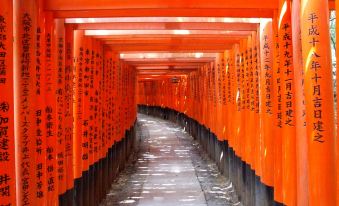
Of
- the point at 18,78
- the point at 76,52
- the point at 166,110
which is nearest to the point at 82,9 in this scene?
the point at 18,78

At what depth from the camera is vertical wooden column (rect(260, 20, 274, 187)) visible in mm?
6203

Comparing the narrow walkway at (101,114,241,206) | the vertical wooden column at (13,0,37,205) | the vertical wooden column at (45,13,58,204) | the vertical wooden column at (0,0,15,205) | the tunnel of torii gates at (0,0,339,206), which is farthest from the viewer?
the narrow walkway at (101,114,241,206)

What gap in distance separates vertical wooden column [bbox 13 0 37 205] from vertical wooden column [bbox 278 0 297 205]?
9.57 ft

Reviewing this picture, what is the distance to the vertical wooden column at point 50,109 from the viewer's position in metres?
5.38

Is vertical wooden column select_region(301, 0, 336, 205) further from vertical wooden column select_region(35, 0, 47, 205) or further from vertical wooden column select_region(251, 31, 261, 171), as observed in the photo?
vertical wooden column select_region(251, 31, 261, 171)

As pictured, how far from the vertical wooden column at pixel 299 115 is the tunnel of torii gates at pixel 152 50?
1 centimetres

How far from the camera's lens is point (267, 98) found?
6.30 m

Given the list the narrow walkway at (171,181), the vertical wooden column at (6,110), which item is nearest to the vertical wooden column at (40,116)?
the vertical wooden column at (6,110)

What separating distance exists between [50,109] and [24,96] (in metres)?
1.06

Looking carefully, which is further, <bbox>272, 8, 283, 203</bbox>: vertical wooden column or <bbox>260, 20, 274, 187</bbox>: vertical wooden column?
<bbox>260, 20, 274, 187</bbox>: vertical wooden column

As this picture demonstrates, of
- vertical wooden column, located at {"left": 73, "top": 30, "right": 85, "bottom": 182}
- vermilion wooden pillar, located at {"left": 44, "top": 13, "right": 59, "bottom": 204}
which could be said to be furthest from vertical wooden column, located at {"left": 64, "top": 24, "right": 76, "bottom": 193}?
vermilion wooden pillar, located at {"left": 44, "top": 13, "right": 59, "bottom": 204}

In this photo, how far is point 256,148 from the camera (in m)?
7.27

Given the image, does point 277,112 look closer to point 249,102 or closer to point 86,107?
point 249,102

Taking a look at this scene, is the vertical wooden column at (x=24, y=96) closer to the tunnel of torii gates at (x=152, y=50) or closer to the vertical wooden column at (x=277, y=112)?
the tunnel of torii gates at (x=152, y=50)
